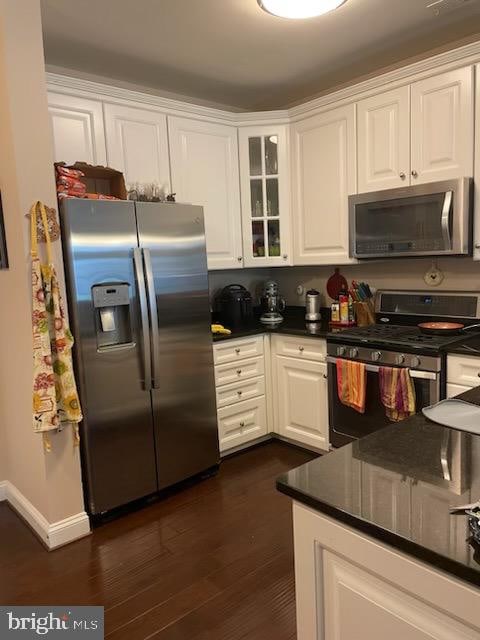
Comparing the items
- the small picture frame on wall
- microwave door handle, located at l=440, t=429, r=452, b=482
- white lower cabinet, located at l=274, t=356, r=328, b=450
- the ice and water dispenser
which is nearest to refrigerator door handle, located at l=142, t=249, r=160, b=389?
the ice and water dispenser

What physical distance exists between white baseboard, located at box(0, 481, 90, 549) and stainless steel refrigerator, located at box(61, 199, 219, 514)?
0.09m

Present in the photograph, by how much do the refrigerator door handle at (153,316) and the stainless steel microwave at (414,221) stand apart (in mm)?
1313

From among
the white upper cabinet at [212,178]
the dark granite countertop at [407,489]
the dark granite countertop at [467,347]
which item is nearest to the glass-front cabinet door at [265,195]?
the white upper cabinet at [212,178]

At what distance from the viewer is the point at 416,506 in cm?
87

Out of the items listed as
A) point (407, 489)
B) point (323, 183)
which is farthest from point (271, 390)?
point (407, 489)

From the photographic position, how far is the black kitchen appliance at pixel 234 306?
3.49 m

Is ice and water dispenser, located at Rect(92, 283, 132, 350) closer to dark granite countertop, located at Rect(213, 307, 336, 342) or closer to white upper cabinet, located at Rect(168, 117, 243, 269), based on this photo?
dark granite countertop, located at Rect(213, 307, 336, 342)

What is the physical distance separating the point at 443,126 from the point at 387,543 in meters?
2.42

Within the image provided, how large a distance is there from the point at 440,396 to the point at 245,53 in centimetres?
226

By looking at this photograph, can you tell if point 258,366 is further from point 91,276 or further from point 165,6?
point 165,6

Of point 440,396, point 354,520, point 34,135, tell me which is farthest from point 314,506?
point 34,135

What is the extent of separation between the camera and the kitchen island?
0.77 meters

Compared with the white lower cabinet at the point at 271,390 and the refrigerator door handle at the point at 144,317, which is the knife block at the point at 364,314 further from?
the refrigerator door handle at the point at 144,317

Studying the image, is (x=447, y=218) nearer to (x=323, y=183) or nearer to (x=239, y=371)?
(x=323, y=183)
